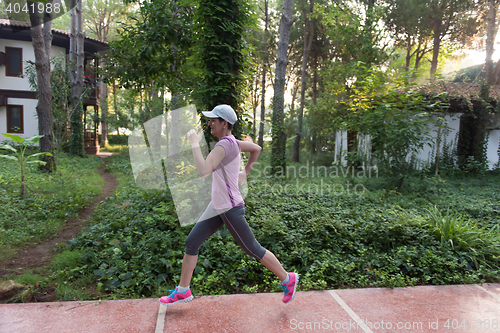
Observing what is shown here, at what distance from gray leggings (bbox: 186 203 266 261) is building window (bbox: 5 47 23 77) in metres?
21.5

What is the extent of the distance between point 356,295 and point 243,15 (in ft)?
14.5

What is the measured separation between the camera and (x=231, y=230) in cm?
299

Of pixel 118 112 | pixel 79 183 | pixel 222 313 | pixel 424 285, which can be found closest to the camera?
pixel 222 313

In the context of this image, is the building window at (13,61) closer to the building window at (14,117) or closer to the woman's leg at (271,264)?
the building window at (14,117)

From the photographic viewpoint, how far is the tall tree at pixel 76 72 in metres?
→ 16.1

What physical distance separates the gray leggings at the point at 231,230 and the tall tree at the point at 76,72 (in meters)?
15.3

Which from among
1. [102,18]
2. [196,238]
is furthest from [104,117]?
[196,238]

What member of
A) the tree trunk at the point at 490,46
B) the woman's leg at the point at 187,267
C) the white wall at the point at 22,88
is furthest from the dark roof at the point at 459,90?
the white wall at the point at 22,88

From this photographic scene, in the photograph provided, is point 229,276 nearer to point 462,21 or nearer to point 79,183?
point 79,183

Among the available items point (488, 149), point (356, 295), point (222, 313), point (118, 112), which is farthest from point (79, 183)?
point (488, 149)

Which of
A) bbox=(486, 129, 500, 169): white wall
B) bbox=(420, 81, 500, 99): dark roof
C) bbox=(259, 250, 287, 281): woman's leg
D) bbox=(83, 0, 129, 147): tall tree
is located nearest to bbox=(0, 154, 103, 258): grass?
bbox=(259, 250, 287, 281): woman's leg

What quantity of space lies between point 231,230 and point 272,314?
922 millimetres

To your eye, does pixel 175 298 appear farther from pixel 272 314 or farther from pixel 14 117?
pixel 14 117

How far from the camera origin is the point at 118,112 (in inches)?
900
